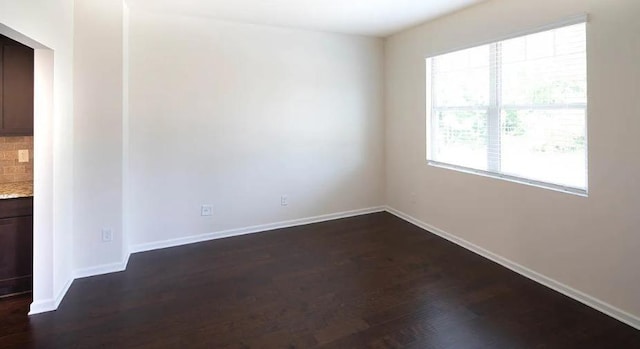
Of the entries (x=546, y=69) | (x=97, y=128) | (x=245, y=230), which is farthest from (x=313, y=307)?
(x=546, y=69)

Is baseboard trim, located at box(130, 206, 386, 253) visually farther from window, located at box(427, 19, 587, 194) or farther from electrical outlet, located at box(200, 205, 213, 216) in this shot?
window, located at box(427, 19, 587, 194)

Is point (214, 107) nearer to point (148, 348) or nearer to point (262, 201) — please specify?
point (262, 201)

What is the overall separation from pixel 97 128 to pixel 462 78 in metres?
3.70

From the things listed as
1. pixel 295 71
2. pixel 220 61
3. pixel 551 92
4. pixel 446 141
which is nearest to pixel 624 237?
pixel 551 92

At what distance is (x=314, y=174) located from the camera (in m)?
4.77

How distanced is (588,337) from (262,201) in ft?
11.0

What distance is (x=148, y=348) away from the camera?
7.20 ft

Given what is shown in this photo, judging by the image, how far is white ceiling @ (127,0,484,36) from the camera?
3441 mm

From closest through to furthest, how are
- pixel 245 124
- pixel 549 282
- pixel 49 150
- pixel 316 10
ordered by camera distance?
pixel 49 150
pixel 549 282
pixel 316 10
pixel 245 124

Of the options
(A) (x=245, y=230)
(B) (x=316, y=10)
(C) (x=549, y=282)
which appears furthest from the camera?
(A) (x=245, y=230)

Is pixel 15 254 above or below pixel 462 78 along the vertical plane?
below

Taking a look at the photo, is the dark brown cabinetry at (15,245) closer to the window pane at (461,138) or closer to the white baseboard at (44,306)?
the white baseboard at (44,306)

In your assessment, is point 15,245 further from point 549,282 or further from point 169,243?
point 549,282

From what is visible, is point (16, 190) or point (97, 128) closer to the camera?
point (16, 190)
